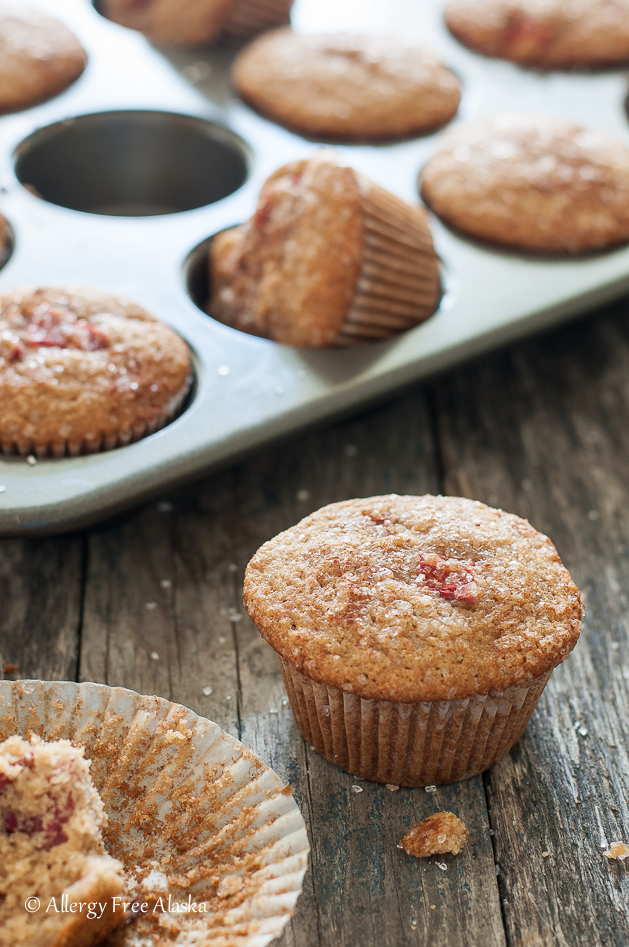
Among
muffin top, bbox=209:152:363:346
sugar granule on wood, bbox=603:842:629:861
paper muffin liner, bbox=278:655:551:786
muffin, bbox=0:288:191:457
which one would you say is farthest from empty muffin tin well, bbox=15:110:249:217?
sugar granule on wood, bbox=603:842:629:861

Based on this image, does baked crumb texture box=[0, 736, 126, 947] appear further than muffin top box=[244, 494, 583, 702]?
No

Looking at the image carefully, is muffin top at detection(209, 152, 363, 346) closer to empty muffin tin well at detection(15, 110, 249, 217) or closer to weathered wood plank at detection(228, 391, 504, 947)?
empty muffin tin well at detection(15, 110, 249, 217)

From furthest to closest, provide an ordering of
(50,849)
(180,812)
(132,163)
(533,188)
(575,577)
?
(132,163)
(533,188)
(575,577)
(180,812)
(50,849)

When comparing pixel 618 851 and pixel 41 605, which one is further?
pixel 41 605

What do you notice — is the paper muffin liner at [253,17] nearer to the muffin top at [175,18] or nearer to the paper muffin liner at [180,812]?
the muffin top at [175,18]

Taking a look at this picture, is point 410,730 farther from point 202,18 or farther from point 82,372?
point 202,18

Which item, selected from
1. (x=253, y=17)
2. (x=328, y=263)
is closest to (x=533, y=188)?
(x=328, y=263)

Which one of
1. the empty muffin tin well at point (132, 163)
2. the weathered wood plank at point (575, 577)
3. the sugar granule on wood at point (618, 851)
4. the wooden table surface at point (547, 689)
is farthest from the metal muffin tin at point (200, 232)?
the sugar granule on wood at point (618, 851)
